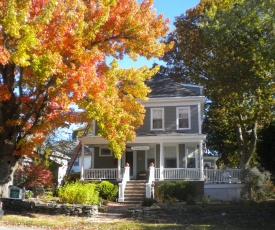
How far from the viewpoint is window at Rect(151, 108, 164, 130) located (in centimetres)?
2666

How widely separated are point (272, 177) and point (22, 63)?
39.1 ft

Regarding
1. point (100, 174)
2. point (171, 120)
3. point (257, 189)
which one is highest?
point (171, 120)

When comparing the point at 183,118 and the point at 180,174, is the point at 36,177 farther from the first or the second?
the point at 183,118

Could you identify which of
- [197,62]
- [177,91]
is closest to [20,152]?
[177,91]

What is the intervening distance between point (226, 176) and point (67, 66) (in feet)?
44.5

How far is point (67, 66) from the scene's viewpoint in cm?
1442

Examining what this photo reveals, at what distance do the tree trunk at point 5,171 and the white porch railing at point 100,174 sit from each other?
31.0ft

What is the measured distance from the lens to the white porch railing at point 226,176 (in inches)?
912

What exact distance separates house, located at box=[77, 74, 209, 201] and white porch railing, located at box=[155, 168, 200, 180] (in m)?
0.41

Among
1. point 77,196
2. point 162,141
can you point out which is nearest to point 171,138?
point 162,141

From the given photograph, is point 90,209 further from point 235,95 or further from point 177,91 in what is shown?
point 235,95

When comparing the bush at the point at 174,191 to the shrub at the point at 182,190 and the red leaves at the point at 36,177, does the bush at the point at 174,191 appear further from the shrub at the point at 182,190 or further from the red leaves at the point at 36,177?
the red leaves at the point at 36,177

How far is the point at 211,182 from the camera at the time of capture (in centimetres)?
2366

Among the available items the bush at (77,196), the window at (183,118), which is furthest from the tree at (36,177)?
the window at (183,118)
